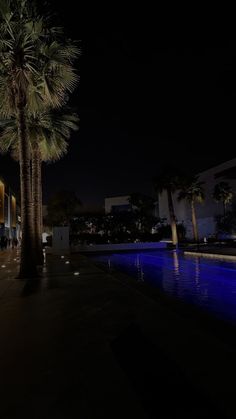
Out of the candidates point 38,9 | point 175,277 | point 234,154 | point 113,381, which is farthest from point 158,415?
point 234,154

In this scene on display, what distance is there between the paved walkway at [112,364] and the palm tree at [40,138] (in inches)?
466

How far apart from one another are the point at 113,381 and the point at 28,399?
86 centimetres

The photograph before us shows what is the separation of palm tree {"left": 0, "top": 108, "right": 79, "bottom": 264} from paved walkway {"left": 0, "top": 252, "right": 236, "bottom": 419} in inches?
466

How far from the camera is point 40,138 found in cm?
1827

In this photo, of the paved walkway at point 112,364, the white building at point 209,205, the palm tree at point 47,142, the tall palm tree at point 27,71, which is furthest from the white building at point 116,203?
the paved walkway at point 112,364

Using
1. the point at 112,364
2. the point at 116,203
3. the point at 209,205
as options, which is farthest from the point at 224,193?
the point at 112,364

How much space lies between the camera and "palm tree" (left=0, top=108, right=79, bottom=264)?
717 inches

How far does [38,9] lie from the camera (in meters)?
13.2

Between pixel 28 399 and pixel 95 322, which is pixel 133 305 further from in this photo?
pixel 28 399

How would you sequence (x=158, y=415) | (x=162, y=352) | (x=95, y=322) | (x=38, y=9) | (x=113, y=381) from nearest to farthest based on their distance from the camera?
(x=158, y=415) < (x=113, y=381) < (x=162, y=352) < (x=95, y=322) < (x=38, y=9)

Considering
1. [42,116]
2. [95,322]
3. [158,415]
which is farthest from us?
[42,116]

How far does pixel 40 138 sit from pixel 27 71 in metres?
5.34

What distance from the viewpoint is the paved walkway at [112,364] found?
10.9ft

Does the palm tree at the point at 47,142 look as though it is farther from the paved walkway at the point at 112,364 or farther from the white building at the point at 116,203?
the white building at the point at 116,203
